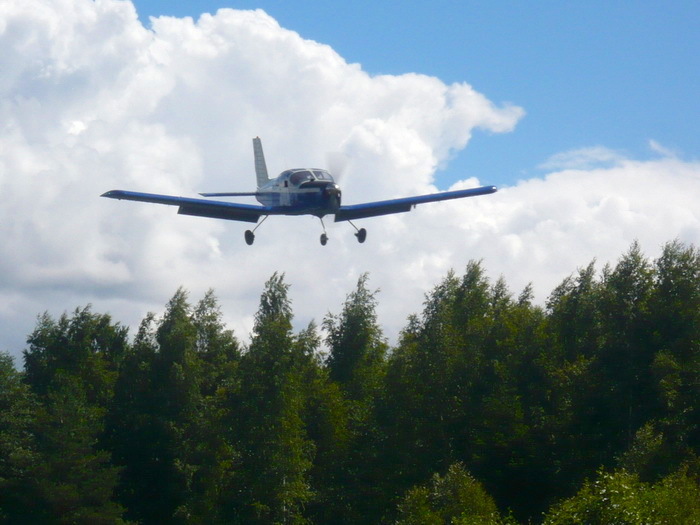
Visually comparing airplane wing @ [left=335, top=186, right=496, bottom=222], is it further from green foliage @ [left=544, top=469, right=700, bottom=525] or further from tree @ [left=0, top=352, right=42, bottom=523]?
tree @ [left=0, top=352, right=42, bottom=523]

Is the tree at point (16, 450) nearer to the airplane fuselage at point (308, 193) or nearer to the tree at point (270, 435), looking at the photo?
the tree at point (270, 435)

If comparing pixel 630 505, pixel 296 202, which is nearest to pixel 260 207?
pixel 296 202

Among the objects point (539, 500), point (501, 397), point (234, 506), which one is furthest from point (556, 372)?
point (234, 506)

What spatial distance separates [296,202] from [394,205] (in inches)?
145

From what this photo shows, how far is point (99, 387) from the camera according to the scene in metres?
71.7

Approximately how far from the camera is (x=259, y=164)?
40.6 meters

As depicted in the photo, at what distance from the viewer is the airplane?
29484 millimetres

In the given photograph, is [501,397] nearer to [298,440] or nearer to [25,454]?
[298,440]

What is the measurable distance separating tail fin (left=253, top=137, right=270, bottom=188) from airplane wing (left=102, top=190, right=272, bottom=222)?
8426 mm

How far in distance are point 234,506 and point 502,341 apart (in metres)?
18.6

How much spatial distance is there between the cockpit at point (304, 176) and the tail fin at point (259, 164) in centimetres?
939

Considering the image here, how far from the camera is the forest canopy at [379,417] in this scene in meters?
49.7

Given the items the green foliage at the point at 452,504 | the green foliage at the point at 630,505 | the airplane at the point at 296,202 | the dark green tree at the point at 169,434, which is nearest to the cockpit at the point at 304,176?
the airplane at the point at 296,202

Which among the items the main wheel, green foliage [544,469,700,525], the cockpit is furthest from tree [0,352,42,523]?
the cockpit
